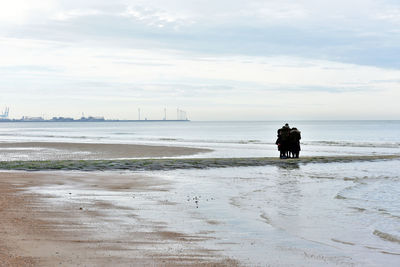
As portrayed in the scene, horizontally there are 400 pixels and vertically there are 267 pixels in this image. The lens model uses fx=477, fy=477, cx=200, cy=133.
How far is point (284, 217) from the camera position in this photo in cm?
1171

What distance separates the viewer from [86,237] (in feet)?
29.8

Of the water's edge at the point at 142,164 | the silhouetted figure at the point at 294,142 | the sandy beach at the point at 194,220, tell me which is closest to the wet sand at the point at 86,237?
the sandy beach at the point at 194,220

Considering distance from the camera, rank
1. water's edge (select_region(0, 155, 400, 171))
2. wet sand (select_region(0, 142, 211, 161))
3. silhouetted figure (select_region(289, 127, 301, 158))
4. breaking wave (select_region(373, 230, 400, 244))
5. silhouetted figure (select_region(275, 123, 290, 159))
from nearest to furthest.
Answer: breaking wave (select_region(373, 230, 400, 244)), water's edge (select_region(0, 155, 400, 171)), silhouetted figure (select_region(275, 123, 290, 159)), silhouetted figure (select_region(289, 127, 301, 158)), wet sand (select_region(0, 142, 211, 161))

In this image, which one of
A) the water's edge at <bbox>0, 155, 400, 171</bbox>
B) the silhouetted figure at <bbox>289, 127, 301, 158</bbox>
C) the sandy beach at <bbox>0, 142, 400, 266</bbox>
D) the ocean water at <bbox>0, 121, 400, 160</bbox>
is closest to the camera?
Result: the sandy beach at <bbox>0, 142, 400, 266</bbox>

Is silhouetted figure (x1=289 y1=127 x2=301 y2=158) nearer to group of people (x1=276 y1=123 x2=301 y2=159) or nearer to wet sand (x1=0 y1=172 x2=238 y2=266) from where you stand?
group of people (x1=276 y1=123 x2=301 y2=159)

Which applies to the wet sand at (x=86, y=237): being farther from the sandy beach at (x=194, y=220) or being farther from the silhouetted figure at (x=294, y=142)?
the silhouetted figure at (x=294, y=142)

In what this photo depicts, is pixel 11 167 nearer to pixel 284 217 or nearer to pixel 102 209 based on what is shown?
pixel 102 209

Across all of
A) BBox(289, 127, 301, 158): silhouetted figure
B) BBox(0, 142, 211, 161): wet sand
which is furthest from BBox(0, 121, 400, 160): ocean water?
BBox(289, 127, 301, 158): silhouetted figure

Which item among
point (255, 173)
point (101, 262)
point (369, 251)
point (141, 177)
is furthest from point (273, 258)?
point (255, 173)

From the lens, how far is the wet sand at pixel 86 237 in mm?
7582

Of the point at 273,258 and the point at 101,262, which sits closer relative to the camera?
the point at 101,262

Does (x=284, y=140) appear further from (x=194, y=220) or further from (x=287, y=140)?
(x=194, y=220)

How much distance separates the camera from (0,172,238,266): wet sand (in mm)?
7582

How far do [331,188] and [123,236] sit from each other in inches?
400
